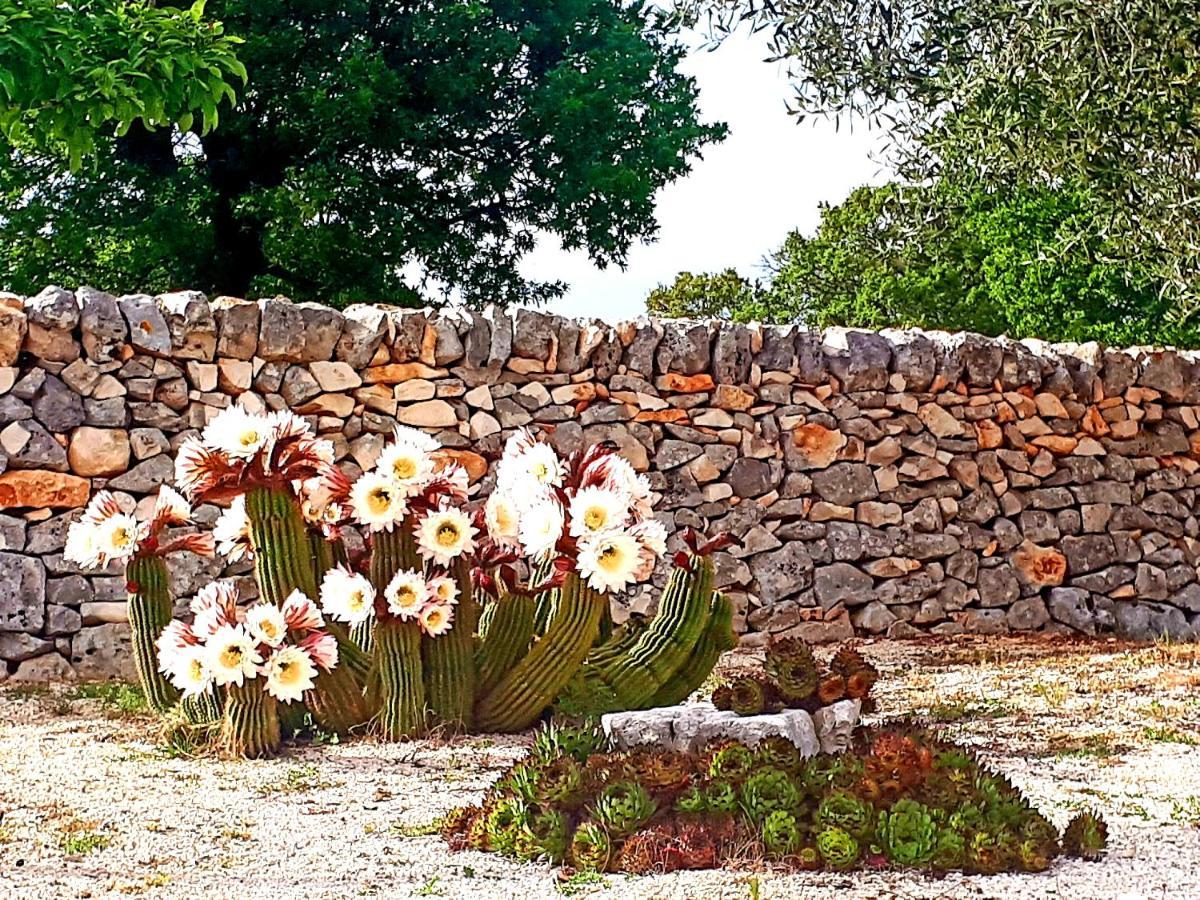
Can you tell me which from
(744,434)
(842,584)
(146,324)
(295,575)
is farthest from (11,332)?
(842,584)

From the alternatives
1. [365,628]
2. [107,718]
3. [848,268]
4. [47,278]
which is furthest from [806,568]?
[848,268]

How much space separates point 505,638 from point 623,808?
2200mm

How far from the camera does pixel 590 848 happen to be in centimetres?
373

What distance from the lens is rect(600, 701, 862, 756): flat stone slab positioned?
4.38 metres

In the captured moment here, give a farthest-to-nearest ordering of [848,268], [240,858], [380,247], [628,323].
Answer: [848,268] → [380,247] → [628,323] → [240,858]

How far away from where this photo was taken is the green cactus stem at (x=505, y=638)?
5.89m

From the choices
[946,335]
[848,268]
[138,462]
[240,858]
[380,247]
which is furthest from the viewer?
[848,268]

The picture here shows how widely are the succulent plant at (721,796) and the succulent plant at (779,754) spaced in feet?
0.49

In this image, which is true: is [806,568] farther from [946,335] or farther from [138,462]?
[138,462]

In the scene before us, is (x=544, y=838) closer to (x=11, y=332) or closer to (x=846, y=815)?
(x=846, y=815)

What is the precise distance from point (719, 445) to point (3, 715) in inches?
177

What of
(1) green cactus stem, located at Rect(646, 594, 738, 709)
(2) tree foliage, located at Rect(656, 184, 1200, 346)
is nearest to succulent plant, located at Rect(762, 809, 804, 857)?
(1) green cactus stem, located at Rect(646, 594, 738, 709)

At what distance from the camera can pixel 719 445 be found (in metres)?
8.96

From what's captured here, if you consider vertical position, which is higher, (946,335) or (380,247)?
(380,247)
